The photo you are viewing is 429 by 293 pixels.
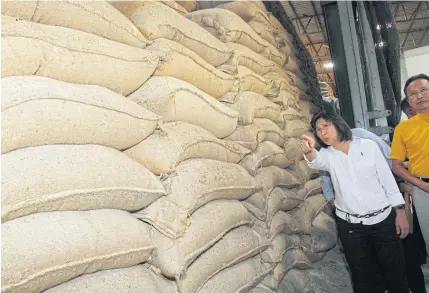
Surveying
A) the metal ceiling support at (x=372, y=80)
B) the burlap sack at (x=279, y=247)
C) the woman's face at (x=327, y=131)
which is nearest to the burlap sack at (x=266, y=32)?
the metal ceiling support at (x=372, y=80)

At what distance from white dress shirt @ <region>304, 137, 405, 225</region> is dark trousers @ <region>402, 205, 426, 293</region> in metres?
0.55

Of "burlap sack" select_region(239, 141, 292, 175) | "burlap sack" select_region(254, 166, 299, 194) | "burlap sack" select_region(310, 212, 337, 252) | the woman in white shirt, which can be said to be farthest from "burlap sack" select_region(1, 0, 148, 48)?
"burlap sack" select_region(310, 212, 337, 252)

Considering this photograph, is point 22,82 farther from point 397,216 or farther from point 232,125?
point 397,216

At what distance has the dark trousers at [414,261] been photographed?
2258 mm

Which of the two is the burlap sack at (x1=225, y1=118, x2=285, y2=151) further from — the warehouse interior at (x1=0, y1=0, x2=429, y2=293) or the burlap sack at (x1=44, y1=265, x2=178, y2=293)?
the burlap sack at (x1=44, y1=265, x2=178, y2=293)

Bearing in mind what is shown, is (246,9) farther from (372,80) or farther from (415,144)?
(415,144)

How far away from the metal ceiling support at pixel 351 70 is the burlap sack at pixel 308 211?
0.65 m

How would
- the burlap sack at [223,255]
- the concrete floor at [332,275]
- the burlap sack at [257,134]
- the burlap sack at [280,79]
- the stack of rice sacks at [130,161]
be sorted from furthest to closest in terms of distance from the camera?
1. the burlap sack at [280,79]
2. the concrete floor at [332,275]
3. the burlap sack at [257,134]
4. the burlap sack at [223,255]
5. the stack of rice sacks at [130,161]

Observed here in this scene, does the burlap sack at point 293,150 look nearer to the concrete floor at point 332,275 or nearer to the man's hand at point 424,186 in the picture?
the concrete floor at point 332,275

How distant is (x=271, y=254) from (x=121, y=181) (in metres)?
1.03

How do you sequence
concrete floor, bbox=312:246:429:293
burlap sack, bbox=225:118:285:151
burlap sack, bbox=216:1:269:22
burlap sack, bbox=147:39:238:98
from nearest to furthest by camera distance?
burlap sack, bbox=147:39:238:98
burlap sack, bbox=225:118:285:151
concrete floor, bbox=312:246:429:293
burlap sack, bbox=216:1:269:22

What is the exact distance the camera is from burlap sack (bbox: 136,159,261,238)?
1303mm

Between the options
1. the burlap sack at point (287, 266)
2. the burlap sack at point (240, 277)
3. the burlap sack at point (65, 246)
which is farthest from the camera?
the burlap sack at point (287, 266)

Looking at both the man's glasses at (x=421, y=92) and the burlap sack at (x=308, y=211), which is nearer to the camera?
the man's glasses at (x=421, y=92)
